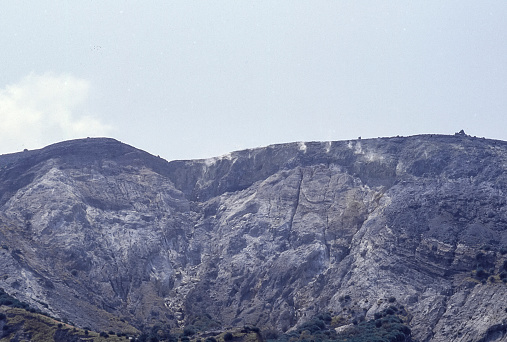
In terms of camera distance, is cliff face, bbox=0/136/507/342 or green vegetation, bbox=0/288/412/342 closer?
green vegetation, bbox=0/288/412/342

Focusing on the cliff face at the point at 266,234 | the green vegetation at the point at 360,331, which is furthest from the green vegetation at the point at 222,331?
the cliff face at the point at 266,234

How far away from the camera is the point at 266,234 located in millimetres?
102812

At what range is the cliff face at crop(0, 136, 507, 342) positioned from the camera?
3292 inches

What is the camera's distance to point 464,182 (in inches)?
3858

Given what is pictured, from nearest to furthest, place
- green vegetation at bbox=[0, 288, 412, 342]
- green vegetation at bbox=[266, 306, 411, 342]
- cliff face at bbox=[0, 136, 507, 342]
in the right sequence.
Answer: green vegetation at bbox=[0, 288, 412, 342] → green vegetation at bbox=[266, 306, 411, 342] → cliff face at bbox=[0, 136, 507, 342]

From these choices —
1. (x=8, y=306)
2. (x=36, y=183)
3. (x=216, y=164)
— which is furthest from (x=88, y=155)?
(x=8, y=306)

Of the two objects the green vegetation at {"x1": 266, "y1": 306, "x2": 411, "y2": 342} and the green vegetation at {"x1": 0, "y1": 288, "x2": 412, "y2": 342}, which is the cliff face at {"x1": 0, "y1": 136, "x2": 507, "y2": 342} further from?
the green vegetation at {"x1": 0, "y1": 288, "x2": 412, "y2": 342}

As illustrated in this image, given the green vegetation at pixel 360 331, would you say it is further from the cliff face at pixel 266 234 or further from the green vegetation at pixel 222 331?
the cliff face at pixel 266 234

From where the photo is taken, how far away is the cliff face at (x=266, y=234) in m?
83.6

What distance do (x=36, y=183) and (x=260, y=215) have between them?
3725cm

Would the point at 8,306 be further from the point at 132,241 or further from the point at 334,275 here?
the point at 334,275

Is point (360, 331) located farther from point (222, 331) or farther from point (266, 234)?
point (266, 234)

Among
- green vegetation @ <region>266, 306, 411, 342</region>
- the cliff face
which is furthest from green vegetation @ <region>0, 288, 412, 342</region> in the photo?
the cliff face

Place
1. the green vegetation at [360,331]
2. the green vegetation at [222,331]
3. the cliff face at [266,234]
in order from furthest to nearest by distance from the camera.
Result: the cliff face at [266,234]
the green vegetation at [360,331]
the green vegetation at [222,331]
